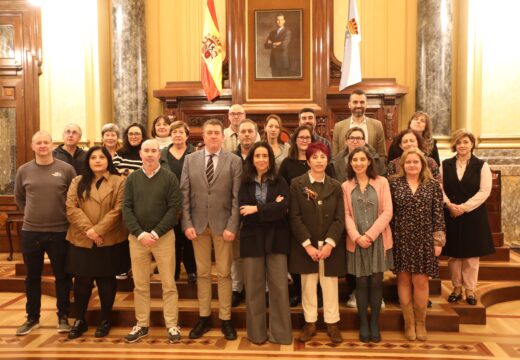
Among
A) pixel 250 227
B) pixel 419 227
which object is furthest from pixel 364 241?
pixel 250 227

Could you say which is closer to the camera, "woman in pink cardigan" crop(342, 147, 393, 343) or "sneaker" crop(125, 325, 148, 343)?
"woman in pink cardigan" crop(342, 147, 393, 343)

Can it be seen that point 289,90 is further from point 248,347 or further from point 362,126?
point 248,347

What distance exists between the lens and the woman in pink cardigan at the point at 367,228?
3805 mm

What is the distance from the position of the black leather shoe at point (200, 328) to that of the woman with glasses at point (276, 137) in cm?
136

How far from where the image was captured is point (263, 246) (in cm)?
384

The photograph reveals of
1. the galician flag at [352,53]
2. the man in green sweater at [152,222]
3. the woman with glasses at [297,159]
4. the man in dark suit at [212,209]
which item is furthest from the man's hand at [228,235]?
the galician flag at [352,53]

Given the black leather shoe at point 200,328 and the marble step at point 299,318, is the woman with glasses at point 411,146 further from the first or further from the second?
the black leather shoe at point 200,328

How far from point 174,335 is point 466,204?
102 inches

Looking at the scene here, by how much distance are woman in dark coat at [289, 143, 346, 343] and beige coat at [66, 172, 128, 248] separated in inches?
52.6

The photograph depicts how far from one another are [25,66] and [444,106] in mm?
6232

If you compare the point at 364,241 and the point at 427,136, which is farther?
the point at 427,136

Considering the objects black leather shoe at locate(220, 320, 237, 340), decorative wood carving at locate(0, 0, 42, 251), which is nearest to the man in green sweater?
black leather shoe at locate(220, 320, 237, 340)

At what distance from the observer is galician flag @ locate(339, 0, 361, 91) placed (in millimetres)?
7523

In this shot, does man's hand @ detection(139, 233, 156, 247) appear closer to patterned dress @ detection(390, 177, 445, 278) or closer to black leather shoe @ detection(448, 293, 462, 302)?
patterned dress @ detection(390, 177, 445, 278)
